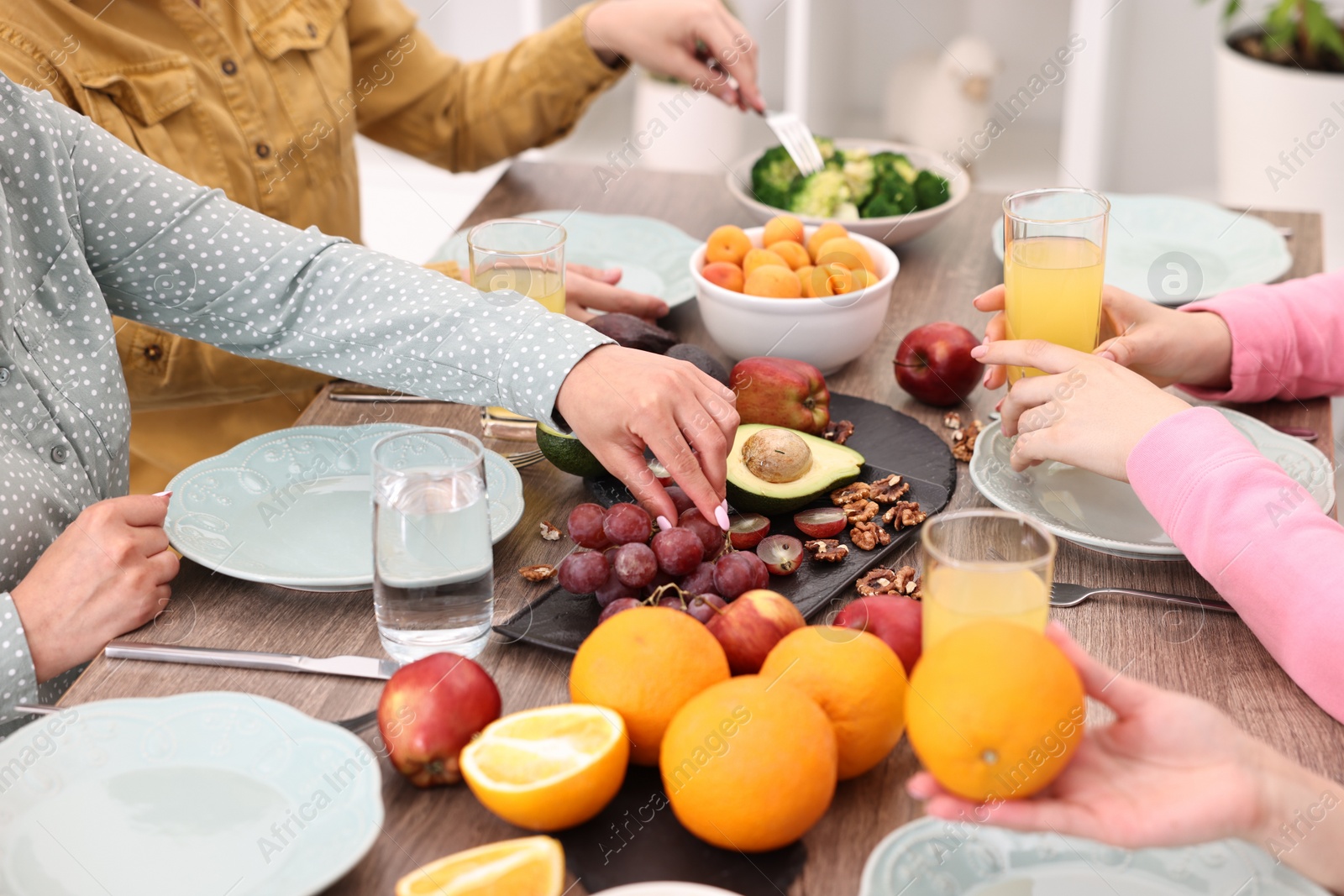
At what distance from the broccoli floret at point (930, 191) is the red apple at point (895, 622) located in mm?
937

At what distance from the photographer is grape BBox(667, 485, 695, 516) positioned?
1.08 metres

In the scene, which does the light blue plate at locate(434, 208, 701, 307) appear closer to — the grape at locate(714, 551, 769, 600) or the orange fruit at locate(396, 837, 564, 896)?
the grape at locate(714, 551, 769, 600)

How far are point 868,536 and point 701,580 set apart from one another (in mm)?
197

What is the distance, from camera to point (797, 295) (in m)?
1.39

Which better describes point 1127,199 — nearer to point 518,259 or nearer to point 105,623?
point 518,259

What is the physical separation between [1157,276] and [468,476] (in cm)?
113

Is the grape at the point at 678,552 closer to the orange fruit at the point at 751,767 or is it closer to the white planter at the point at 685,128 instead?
the orange fruit at the point at 751,767

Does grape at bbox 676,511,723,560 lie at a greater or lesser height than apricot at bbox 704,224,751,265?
lesser

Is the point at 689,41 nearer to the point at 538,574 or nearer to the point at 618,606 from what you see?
the point at 538,574

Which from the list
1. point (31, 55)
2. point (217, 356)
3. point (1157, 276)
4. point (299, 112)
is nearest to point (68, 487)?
point (217, 356)

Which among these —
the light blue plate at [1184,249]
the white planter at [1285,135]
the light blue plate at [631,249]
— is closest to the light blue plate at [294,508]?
the light blue plate at [631,249]

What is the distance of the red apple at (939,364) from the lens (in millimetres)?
1335

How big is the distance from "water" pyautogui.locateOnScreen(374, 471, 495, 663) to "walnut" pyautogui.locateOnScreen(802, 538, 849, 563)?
0.98ft

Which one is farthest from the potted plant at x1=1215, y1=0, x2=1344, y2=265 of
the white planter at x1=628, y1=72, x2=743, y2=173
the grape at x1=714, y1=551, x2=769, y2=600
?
the grape at x1=714, y1=551, x2=769, y2=600
